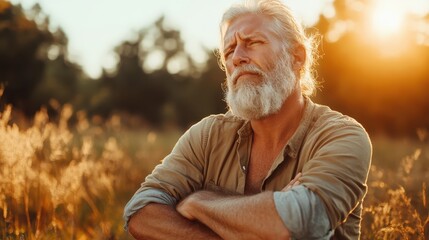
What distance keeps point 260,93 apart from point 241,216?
3.31 ft

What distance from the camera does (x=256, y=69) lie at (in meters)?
3.66

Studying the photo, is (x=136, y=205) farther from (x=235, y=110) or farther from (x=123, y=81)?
(x=123, y=81)

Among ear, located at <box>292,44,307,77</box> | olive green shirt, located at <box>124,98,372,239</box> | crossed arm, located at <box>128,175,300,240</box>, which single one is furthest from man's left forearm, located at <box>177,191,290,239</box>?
ear, located at <box>292,44,307,77</box>

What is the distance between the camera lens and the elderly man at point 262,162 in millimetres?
2768

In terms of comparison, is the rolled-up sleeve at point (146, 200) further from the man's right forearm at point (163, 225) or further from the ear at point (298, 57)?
the ear at point (298, 57)

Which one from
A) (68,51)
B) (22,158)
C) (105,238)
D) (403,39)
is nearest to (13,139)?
(22,158)

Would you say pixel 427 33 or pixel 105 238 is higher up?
pixel 105 238

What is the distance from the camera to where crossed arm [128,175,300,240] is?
8.95 ft

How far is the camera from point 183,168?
142 inches

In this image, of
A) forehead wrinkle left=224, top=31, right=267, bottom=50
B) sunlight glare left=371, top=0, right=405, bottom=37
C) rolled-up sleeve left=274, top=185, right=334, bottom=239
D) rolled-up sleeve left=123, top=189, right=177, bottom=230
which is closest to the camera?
rolled-up sleeve left=274, top=185, right=334, bottom=239

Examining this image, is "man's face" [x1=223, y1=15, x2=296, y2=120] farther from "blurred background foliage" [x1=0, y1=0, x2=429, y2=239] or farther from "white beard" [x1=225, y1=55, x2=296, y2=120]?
"blurred background foliage" [x1=0, y1=0, x2=429, y2=239]

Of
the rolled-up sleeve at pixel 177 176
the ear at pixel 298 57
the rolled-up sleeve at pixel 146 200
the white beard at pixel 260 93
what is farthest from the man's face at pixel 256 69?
the rolled-up sleeve at pixel 146 200

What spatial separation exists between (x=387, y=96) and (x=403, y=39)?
2.85 metres

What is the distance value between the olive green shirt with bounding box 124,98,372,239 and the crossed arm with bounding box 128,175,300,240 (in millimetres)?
132
